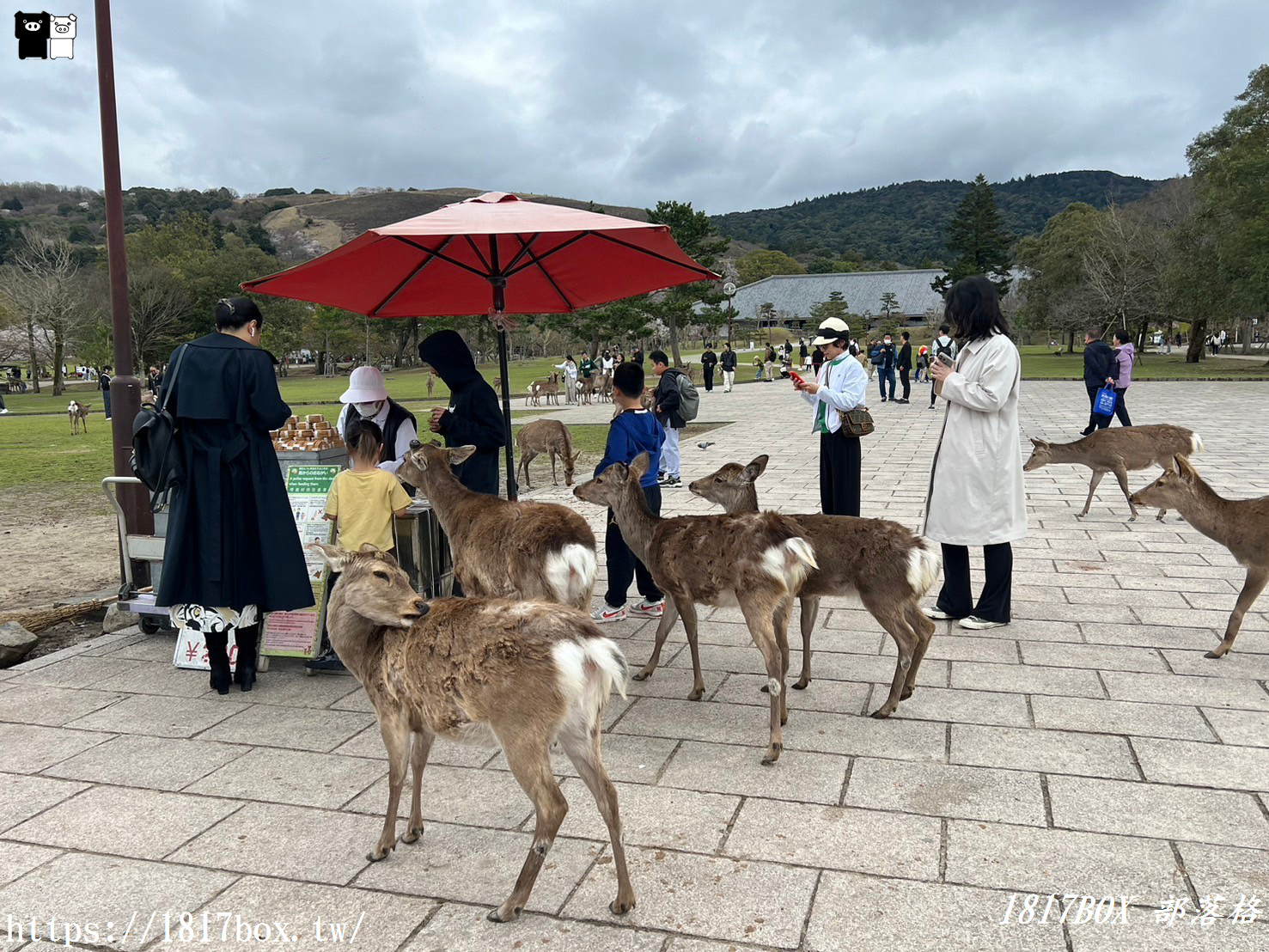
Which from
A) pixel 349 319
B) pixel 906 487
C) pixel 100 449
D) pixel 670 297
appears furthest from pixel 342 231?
pixel 906 487

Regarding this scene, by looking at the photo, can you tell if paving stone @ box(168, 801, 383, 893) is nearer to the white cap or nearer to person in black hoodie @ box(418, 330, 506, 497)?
person in black hoodie @ box(418, 330, 506, 497)

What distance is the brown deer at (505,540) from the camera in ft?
14.4

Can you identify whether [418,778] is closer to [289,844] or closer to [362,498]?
[289,844]

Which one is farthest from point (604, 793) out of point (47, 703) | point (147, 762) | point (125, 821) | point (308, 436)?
point (308, 436)

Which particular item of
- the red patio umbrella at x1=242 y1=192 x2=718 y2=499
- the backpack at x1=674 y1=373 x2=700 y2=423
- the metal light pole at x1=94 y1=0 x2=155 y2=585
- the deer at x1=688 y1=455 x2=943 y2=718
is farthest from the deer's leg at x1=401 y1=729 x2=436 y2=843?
the backpack at x1=674 y1=373 x2=700 y2=423

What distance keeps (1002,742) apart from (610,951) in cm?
209

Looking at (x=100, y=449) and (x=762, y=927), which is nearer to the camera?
(x=762, y=927)

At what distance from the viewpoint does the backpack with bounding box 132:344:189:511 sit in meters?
4.31

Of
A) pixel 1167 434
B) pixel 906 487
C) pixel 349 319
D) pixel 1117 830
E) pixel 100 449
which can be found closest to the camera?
pixel 1117 830

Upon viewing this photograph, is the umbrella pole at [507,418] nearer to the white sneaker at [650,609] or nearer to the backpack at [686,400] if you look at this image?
the white sneaker at [650,609]

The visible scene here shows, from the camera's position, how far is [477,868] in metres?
3.00

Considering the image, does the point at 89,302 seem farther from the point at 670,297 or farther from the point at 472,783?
the point at 472,783

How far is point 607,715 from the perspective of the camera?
4.28m

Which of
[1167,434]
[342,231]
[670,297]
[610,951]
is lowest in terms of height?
[610,951]
